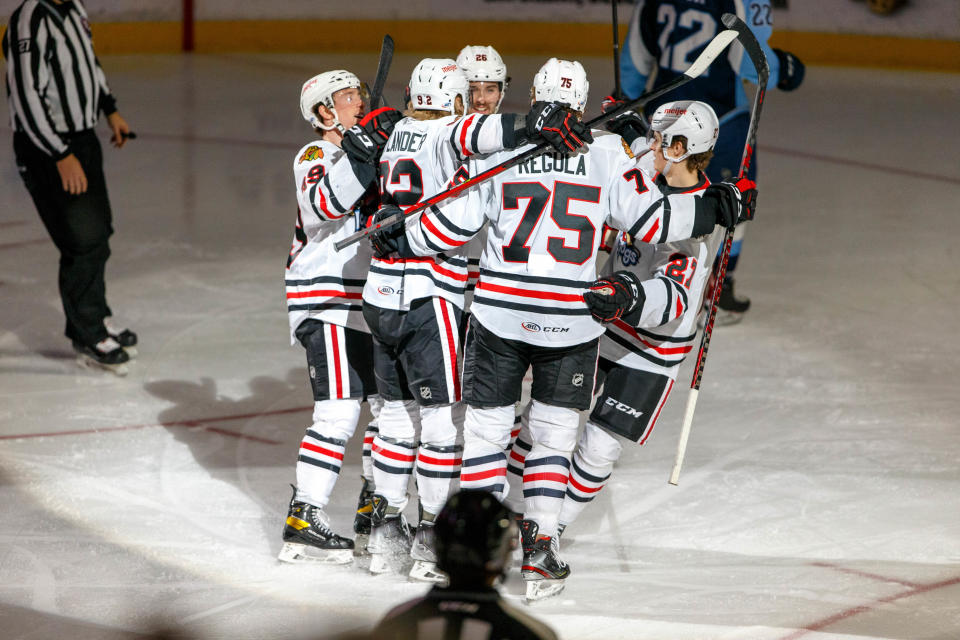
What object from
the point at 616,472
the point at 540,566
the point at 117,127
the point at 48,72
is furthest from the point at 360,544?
the point at 117,127

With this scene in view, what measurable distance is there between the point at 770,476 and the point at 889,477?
43 centimetres

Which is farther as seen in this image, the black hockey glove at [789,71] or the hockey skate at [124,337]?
the black hockey glove at [789,71]

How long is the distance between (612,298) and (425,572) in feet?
3.25

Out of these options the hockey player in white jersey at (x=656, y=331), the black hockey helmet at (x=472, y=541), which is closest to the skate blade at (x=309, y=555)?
the hockey player in white jersey at (x=656, y=331)

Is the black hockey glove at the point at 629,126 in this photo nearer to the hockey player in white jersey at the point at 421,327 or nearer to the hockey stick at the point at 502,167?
the hockey stick at the point at 502,167

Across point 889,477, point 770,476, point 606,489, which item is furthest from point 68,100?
point 889,477

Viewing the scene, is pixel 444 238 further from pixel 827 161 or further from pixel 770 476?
pixel 827 161

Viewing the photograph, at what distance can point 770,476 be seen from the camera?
432cm

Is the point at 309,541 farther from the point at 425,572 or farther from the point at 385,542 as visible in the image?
the point at 425,572

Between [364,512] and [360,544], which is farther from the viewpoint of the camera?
[364,512]

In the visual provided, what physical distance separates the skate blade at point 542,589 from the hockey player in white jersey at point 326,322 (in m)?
0.59

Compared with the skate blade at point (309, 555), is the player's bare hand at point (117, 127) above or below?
above

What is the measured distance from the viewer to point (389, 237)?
3398 millimetres

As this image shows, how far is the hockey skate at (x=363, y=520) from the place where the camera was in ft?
12.1
